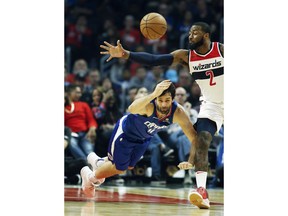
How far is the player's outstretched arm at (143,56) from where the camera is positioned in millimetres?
6902

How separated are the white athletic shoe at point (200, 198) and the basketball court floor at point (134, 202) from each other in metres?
0.05

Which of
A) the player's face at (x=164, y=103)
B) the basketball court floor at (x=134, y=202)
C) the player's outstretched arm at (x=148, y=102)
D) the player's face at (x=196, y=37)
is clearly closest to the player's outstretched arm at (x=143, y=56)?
the player's face at (x=196, y=37)

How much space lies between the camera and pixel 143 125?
23.2ft

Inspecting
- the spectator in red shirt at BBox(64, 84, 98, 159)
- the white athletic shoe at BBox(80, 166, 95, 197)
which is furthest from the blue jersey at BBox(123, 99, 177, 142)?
the spectator in red shirt at BBox(64, 84, 98, 159)

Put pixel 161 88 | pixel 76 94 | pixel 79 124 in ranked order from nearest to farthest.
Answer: pixel 161 88 < pixel 79 124 < pixel 76 94

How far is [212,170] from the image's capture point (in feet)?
27.8

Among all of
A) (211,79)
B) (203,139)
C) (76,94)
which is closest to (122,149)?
(203,139)

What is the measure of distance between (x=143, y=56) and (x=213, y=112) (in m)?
0.86

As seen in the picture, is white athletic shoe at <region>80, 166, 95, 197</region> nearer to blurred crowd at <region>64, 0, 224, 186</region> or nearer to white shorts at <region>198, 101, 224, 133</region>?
blurred crowd at <region>64, 0, 224, 186</region>

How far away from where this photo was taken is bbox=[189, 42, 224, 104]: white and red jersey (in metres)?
6.97

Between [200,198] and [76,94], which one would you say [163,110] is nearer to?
[200,198]

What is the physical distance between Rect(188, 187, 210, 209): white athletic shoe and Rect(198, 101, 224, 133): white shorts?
2.06ft
